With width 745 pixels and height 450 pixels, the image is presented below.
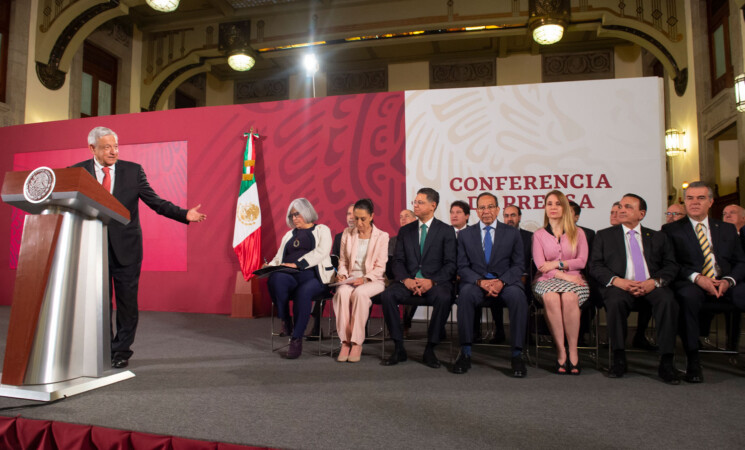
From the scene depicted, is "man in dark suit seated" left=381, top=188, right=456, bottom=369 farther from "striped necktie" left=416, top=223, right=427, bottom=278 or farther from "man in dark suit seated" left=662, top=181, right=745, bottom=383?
"man in dark suit seated" left=662, top=181, right=745, bottom=383

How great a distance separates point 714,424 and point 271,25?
9.25 m

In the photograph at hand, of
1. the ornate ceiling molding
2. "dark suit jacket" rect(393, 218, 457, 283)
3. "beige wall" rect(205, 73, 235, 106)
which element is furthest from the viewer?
"beige wall" rect(205, 73, 235, 106)

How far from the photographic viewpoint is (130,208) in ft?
9.40

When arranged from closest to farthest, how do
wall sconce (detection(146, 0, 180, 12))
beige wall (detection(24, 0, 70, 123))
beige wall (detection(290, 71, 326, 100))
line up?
wall sconce (detection(146, 0, 180, 12)), beige wall (detection(24, 0, 70, 123)), beige wall (detection(290, 71, 326, 100))

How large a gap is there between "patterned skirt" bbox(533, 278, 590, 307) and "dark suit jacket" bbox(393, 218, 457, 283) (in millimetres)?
582

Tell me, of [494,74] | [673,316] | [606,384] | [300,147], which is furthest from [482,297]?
[494,74]

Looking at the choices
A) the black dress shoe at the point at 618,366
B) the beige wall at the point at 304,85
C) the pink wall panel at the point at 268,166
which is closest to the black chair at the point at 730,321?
the black dress shoe at the point at 618,366

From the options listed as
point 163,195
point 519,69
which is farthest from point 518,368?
point 519,69

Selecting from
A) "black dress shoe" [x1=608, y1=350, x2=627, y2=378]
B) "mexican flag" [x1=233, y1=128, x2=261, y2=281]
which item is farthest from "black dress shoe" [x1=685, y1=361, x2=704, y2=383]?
"mexican flag" [x1=233, y1=128, x2=261, y2=281]

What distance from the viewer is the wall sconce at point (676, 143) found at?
25.7 feet

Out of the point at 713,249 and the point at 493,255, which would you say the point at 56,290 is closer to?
the point at 493,255

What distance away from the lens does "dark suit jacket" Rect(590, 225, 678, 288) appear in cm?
300

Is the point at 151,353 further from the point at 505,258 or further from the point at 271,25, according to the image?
the point at 271,25

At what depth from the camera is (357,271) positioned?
11.7 ft
